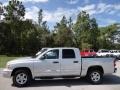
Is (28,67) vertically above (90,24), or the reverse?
(90,24)

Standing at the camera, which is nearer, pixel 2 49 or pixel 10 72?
pixel 10 72

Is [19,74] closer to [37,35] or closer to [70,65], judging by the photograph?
[70,65]

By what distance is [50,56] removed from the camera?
519 inches

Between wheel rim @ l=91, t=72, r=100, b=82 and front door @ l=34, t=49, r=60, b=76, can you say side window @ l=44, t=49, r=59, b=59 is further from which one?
wheel rim @ l=91, t=72, r=100, b=82

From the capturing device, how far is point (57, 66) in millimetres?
13039

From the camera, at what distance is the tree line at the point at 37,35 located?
55812mm

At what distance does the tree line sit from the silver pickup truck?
138ft

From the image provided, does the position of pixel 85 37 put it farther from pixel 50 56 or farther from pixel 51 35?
pixel 50 56

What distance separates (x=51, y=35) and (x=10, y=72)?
184 feet

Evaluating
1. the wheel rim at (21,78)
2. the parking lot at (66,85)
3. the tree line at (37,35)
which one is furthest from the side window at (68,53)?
the tree line at (37,35)

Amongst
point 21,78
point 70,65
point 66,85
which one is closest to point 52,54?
point 70,65

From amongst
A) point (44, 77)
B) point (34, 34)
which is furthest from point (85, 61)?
point (34, 34)

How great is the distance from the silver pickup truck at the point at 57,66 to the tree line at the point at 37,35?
138ft

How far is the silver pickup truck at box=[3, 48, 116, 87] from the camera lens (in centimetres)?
1282
